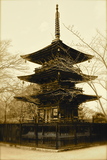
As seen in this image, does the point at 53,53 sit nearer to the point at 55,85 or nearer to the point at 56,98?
the point at 55,85

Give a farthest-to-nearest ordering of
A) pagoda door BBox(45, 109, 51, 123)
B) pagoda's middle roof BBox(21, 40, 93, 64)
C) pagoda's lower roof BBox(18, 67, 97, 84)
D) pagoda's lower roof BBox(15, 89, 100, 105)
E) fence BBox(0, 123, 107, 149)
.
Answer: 1. pagoda door BBox(45, 109, 51, 123)
2. pagoda's middle roof BBox(21, 40, 93, 64)
3. pagoda's lower roof BBox(15, 89, 100, 105)
4. pagoda's lower roof BBox(18, 67, 97, 84)
5. fence BBox(0, 123, 107, 149)

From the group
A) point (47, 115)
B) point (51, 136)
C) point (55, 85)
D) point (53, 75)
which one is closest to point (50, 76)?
point (53, 75)

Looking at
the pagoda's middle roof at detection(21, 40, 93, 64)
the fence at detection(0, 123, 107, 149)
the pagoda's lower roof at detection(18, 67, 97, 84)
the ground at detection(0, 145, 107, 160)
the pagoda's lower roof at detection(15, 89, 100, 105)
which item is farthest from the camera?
the pagoda's middle roof at detection(21, 40, 93, 64)

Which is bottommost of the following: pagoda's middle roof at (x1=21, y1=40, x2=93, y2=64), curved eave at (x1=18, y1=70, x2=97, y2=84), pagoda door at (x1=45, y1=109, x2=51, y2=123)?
pagoda door at (x1=45, y1=109, x2=51, y2=123)

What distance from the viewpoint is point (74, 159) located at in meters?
→ 8.95

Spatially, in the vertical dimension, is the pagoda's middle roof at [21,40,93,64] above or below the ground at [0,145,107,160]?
above

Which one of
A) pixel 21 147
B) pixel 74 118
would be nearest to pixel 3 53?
pixel 21 147

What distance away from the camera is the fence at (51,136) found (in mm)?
12294

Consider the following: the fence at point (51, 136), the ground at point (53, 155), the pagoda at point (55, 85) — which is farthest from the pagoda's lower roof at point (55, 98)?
the ground at point (53, 155)

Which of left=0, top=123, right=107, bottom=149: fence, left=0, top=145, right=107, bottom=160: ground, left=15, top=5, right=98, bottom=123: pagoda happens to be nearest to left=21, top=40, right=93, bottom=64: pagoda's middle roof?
left=15, top=5, right=98, bottom=123: pagoda

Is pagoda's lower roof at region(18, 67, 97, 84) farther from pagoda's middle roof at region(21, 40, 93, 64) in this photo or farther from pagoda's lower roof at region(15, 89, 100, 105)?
pagoda's lower roof at region(15, 89, 100, 105)

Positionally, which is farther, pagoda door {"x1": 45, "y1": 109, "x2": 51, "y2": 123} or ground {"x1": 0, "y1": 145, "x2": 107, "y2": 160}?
pagoda door {"x1": 45, "y1": 109, "x2": 51, "y2": 123}

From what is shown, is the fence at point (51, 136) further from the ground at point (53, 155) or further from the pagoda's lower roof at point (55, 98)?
the pagoda's lower roof at point (55, 98)

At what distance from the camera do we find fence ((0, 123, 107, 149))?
12294 millimetres
